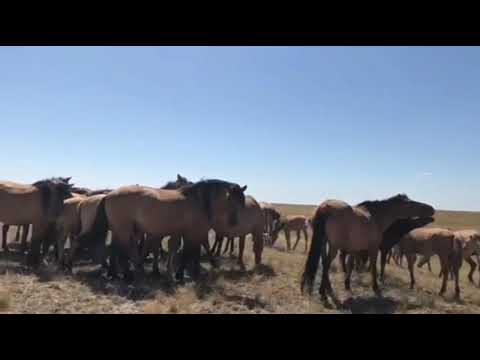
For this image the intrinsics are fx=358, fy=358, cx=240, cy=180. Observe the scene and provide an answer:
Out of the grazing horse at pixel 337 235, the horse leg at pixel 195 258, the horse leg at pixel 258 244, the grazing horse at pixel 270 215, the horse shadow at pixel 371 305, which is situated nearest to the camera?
the horse shadow at pixel 371 305

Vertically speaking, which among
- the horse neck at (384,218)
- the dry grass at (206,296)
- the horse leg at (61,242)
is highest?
the horse neck at (384,218)

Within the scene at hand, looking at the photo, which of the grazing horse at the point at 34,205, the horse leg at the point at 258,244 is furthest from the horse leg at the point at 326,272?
the grazing horse at the point at 34,205

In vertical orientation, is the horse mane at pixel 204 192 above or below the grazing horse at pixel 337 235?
above

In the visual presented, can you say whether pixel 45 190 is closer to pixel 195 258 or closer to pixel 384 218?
pixel 195 258

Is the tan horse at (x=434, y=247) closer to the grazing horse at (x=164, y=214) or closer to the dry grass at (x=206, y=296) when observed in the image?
the dry grass at (x=206, y=296)

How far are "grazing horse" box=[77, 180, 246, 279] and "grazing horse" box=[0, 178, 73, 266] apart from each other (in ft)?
4.64

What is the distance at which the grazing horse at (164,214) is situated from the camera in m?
9.25

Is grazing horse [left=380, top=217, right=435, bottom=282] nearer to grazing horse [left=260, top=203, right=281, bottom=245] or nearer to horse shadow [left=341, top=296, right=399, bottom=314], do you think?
horse shadow [left=341, top=296, right=399, bottom=314]

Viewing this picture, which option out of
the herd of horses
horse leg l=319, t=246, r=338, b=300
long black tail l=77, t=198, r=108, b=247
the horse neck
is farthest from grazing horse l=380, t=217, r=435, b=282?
long black tail l=77, t=198, r=108, b=247

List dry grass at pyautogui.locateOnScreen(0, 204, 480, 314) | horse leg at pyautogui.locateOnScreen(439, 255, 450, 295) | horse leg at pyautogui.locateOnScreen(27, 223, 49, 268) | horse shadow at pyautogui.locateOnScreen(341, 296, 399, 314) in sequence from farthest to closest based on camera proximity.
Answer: horse leg at pyautogui.locateOnScreen(439, 255, 450, 295) < horse leg at pyautogui.locateOnScreen(27, 223, 49, 268) < horse shadow at pyautogui.locateOnScreen(341, 296, 399, 314) < dry grass at pyautogui.locateOnScreen(0, 204, 480, 314)

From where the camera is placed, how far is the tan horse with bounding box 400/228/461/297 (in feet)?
38.1

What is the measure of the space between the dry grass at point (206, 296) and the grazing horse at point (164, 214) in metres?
0.87

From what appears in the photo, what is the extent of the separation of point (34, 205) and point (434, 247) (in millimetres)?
12795
